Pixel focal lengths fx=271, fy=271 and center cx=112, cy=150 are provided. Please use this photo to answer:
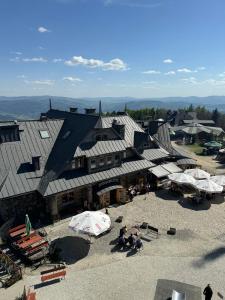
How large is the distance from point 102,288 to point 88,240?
21.8 ft

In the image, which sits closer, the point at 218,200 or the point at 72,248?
the point at 72,248

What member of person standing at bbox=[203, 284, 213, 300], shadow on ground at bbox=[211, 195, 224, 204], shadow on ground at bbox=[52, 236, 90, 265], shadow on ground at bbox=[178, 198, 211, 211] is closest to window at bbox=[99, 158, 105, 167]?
shadow on ground at bbox=[52, 236, 90, 265]

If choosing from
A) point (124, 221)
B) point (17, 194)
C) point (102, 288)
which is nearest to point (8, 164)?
point (17, 194)

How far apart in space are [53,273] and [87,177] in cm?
1263

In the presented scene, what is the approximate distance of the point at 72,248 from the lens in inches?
951

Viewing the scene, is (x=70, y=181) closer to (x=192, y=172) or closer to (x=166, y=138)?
(x=192, y=172)

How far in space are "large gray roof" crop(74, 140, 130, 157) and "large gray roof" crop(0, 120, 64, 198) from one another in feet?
14.5

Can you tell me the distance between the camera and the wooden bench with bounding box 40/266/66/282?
19.2m

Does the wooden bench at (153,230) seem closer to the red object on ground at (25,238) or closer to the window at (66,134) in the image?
the red object on ground at (25,238)

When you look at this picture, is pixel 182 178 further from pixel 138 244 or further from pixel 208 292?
pixel 208 292

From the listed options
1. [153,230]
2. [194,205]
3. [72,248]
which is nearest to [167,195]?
[194,205]

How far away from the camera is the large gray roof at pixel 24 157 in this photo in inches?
1085

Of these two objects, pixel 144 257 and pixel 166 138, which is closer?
pixel 144 257

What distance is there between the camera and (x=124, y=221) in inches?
1137
